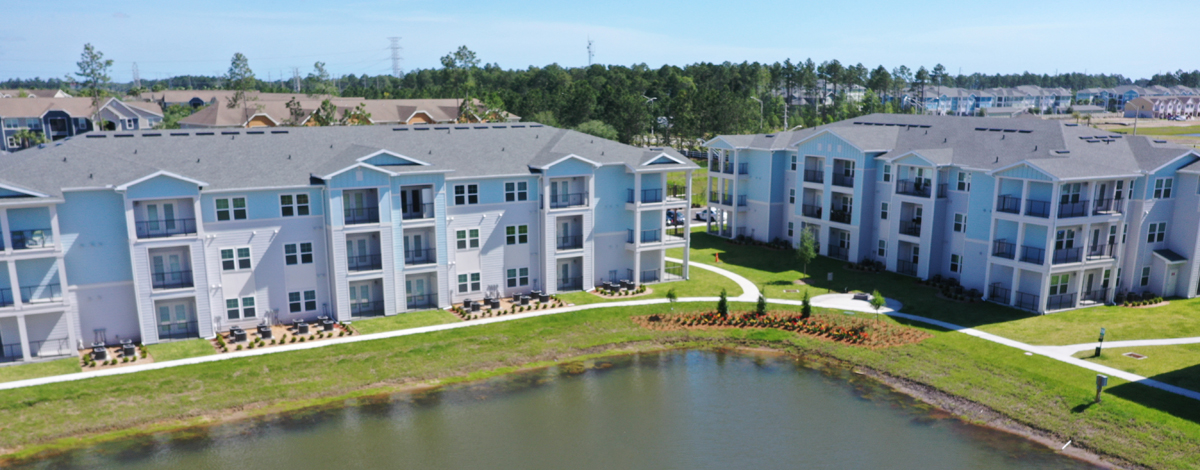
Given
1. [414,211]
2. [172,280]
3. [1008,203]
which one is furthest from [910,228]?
[172,280]

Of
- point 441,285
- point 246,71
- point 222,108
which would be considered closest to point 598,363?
point 441,285

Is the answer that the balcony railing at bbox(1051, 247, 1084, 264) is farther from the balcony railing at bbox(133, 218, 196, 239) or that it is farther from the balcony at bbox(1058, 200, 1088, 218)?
the balcony railing at bbox(133, 218, 196, 239)

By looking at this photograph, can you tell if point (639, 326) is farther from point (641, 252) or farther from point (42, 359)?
point (42, 359)

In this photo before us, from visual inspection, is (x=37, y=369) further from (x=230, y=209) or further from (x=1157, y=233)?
(x=1157, y=233)

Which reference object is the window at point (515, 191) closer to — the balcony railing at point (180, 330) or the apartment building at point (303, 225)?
the apartment building at point (303, 225)

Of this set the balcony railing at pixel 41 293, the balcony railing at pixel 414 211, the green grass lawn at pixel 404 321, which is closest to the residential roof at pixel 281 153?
the balcony railing at pixel 414 211

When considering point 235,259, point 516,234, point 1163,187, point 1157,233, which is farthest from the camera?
point 1157,233
